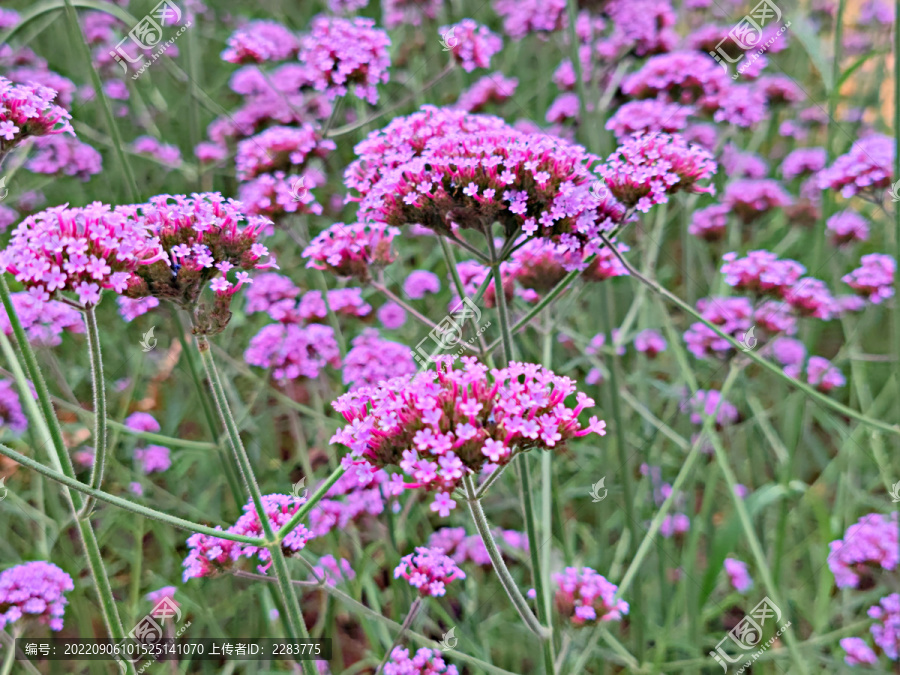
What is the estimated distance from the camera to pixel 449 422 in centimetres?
116

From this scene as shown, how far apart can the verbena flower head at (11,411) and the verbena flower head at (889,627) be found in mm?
2692

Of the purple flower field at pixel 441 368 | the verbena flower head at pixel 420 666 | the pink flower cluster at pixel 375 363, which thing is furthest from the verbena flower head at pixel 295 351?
the verbena flower head at pixel 420 666

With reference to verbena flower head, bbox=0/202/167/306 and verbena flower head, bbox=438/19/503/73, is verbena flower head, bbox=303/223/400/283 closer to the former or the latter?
verbena flower head, bbox=0/202/167/306

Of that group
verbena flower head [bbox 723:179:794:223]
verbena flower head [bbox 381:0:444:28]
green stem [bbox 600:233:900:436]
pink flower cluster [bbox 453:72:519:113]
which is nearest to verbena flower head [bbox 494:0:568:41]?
pink flower cluster [bbox 453:72:519:113]

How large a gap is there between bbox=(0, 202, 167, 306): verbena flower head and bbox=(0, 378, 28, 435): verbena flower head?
1.42 metres

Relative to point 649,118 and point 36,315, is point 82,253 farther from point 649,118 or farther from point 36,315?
point 649,118

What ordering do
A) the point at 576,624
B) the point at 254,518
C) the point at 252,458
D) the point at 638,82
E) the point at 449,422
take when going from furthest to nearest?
1. the point at 252,458
2. the point at 638,82
3. the point at 576,624
4. the point at 254,518
5. the point at 449,422

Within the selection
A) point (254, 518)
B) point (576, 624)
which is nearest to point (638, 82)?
point (576, 624)

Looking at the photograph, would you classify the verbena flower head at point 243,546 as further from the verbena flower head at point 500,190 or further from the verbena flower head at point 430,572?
the verbena flower head at point 500,190

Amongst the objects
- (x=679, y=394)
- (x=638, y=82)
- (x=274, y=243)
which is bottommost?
(x=679, y=394)

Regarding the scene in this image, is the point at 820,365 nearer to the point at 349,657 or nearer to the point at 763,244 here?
the point at 763,244

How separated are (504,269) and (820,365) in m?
1.68

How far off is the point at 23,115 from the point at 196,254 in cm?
46

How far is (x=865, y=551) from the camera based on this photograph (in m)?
2.06
